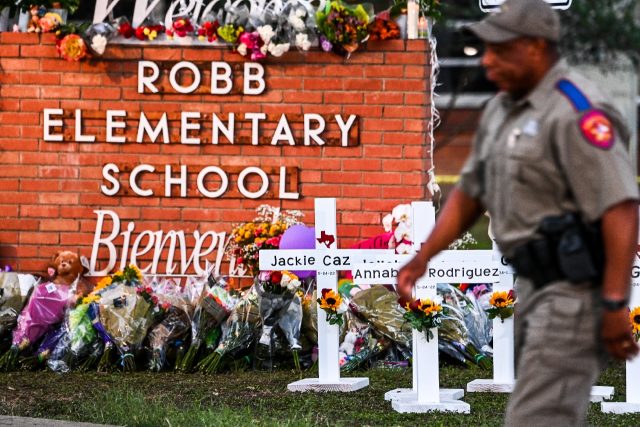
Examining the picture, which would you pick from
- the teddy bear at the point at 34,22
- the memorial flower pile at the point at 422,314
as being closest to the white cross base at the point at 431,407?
the memorial flower pile at the point at 422,314

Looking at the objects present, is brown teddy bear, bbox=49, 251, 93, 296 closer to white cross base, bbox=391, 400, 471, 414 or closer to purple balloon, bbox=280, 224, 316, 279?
purple balloon, bbox=280, 224, 316, 279

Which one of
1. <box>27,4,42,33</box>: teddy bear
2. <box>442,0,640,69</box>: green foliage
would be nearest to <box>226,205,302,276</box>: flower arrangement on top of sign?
<box>27,4,42,33</box>: teddy bear

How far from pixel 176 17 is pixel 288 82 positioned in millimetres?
1049

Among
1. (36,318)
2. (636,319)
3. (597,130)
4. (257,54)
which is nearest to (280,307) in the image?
(36,318)

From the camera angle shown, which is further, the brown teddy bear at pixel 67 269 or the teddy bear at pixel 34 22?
the teddy bear at pixel 34 22

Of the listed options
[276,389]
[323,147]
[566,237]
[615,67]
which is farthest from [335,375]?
[615,67]

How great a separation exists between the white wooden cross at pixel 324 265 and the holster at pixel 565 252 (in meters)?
4.09

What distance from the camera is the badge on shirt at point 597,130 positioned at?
378cm

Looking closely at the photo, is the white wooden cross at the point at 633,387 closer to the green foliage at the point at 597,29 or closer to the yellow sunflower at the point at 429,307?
the yellow sunflower at the point at 429,307

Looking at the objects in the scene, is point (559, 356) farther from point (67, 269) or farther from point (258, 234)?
point (67, 269)

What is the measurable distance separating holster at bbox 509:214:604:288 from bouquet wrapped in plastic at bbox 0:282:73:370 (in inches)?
238

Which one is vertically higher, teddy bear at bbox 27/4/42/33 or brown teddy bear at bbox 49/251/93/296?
teddy bear at bbox 27/4/42/33

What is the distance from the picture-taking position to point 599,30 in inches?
936

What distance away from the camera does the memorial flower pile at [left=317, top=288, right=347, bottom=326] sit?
26.2 feet
